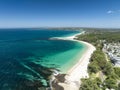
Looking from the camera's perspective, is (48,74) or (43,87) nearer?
(43,87)

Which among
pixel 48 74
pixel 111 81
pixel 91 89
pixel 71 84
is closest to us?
pixel 91 89

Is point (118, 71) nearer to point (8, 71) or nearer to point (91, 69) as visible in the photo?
point (91, 69)

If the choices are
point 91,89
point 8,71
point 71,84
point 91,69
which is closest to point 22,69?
point 8,71

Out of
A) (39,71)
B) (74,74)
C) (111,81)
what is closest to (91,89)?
(111,81)

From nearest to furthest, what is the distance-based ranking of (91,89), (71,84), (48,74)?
(91,89)
(71,84)
(48,74)

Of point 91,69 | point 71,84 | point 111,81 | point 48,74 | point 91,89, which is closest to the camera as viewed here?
point 91,89

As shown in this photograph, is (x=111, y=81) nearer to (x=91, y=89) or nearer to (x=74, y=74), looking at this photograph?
(x=91, y=89)

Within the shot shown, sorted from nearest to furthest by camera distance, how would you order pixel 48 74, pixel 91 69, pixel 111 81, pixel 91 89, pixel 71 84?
pixel 91 89 < pixel 111 81 < pixel 71 84 < pixel 48 74 < pixel 91 69

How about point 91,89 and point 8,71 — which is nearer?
point 91,89
